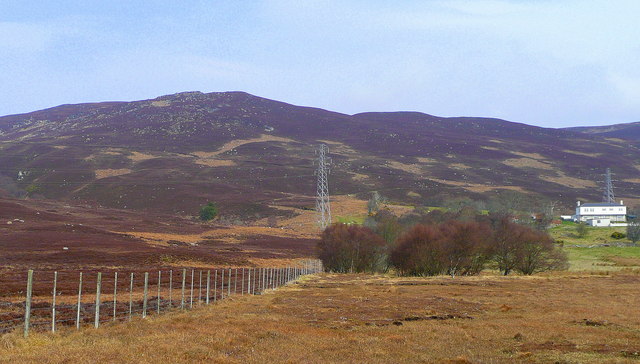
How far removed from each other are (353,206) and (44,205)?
185ft

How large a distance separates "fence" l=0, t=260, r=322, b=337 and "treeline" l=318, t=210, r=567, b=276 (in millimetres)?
12887

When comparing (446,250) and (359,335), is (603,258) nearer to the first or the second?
(446,250)

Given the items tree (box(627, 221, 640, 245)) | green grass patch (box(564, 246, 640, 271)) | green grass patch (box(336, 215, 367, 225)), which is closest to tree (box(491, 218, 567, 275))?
green grass patch (box(564, 246, 640, 271))

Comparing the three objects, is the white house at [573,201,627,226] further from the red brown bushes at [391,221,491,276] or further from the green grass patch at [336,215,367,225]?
the red brown bushes at [391,221,491,276]

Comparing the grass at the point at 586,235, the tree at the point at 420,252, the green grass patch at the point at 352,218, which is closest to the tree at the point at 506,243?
the tree at the point at 420,252

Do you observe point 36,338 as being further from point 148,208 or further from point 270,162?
point 270,162

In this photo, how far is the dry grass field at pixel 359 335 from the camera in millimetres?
13305

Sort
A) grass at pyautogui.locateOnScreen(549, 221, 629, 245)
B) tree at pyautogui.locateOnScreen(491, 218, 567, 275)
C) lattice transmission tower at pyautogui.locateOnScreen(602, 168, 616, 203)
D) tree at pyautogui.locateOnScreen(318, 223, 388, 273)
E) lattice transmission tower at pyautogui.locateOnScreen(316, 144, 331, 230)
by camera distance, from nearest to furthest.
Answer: tree at pyautogui.locateOnScreen(491, 218, 567, 275)
tree at pyautogui.locateOnScreen(318, 223, 388, 273)
lattice transmission tower at pyautogui.locateOnScreen(316, 144, 331, 230)
grass at pyautogui.locateOnScreen(549, 221, 629, 245)
lattice transmission tower at pyautogui.locateOnScreen(602, 168, 616, 203)

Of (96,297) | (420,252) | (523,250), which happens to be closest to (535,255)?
(523,250)

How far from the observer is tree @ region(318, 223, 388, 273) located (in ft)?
207

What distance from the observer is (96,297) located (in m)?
20.1

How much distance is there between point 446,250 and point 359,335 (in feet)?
142

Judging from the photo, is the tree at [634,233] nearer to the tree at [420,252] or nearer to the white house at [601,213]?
the white house at [601,213]

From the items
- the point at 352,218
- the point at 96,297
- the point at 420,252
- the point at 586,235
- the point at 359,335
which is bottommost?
the point at 586,235
